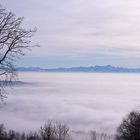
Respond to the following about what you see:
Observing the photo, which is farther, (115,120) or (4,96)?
(115,120)

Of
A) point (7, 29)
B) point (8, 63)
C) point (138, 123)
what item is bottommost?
point (138, 123)

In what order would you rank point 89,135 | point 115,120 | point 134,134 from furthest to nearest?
1. point 115,120
2. point 89,135
3. point 134,134

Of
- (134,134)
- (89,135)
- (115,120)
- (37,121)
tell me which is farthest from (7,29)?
(115,120)

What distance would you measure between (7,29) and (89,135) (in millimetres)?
144950

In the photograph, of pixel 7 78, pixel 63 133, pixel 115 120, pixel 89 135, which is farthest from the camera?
pixel 115 120

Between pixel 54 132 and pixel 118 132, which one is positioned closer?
pixel 118 132

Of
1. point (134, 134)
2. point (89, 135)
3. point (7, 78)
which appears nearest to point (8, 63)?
point (7, 78)

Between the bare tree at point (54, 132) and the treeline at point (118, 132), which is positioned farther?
the treeline at point (118, 132)

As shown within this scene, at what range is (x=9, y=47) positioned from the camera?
9.38m

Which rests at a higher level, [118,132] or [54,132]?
[118,132]

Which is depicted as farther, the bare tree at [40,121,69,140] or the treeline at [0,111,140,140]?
the treeline at [0,111,140,140]

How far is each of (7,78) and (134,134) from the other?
35.7 metres

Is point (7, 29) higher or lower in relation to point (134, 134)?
higher

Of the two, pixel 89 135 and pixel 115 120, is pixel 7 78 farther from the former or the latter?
pixel 115 120
